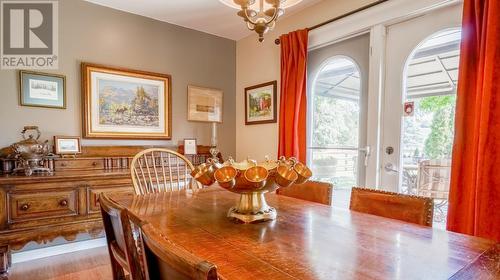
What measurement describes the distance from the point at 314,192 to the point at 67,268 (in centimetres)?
218

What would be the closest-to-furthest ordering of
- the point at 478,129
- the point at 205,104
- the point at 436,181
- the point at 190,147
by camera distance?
1. the point at 478,129
2. the point at 436,181
3. the point at 190,147
4. the point at 205,104

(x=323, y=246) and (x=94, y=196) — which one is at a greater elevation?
(x=323, y=246)

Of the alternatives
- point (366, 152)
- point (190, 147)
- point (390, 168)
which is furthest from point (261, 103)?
point (390, 168)

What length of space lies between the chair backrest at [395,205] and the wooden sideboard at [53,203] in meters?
1.99

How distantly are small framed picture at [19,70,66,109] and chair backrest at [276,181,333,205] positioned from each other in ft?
7.53

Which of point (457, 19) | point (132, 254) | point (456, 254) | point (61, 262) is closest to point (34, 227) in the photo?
point (61, 262)

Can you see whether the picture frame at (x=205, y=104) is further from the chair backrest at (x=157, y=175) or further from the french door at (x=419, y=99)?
the french door at (x=419, y=99)

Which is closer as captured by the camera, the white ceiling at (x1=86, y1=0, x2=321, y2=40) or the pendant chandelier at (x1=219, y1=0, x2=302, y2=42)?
the pendant chandelier at (x1=219, y1=0, x2=302, y2=42)

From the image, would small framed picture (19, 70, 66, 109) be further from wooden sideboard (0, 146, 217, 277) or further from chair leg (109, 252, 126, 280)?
chair leg (109, 252, 126, 280)

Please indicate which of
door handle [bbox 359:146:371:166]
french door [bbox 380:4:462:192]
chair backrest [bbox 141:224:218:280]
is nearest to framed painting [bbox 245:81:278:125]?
door handle [bbox 359:146:371:166]

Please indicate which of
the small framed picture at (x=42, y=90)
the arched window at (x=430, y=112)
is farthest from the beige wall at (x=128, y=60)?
the arched window at (x=430, y=112)

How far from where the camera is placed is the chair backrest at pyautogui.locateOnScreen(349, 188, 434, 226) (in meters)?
1.25

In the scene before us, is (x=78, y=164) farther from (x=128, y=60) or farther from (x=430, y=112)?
(x=430, y=112)

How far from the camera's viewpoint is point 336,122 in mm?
2729
